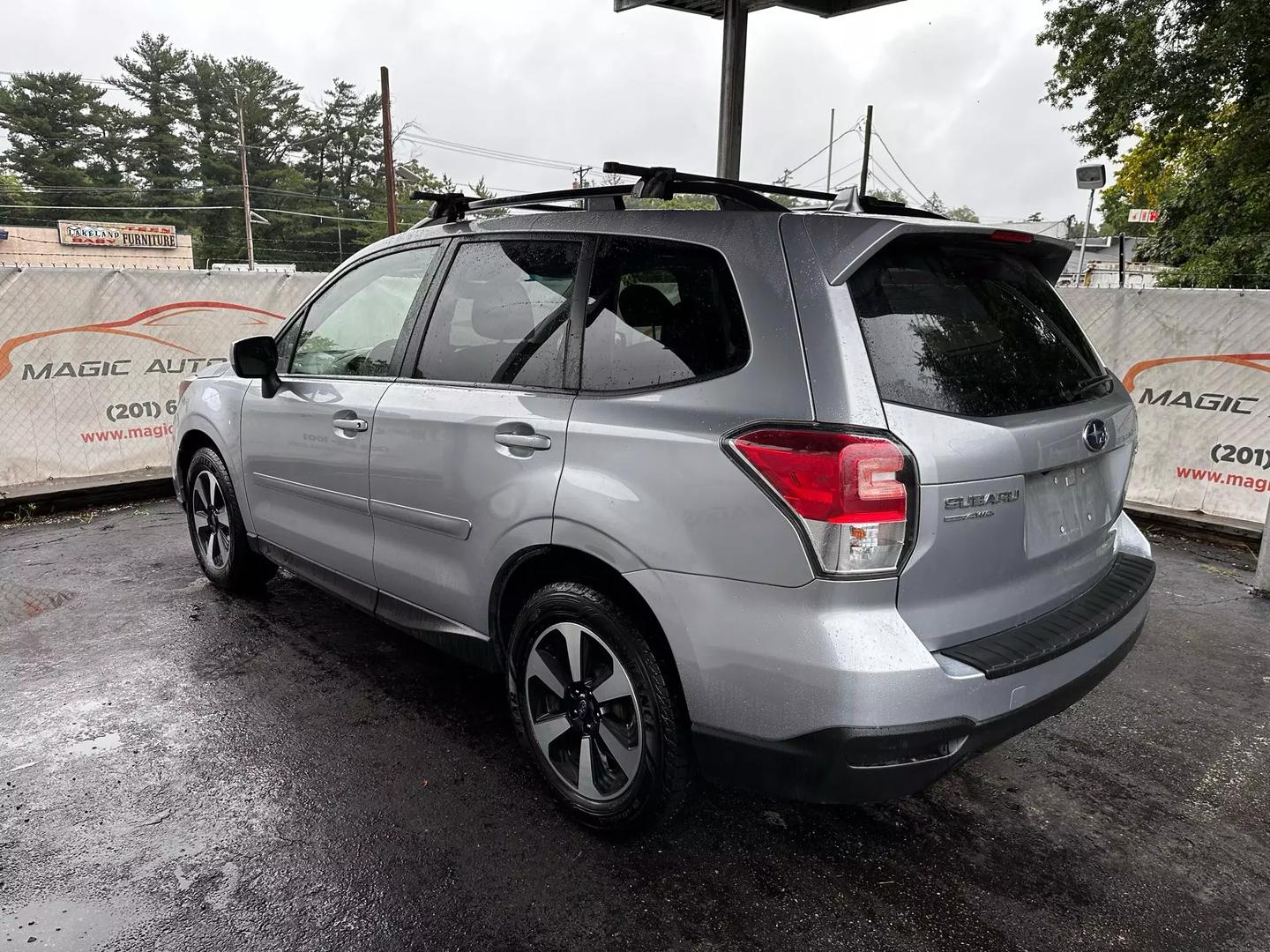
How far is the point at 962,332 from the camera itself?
229 centimetres

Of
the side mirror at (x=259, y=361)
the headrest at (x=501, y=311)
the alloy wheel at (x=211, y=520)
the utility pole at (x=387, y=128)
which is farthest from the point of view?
the utility pole at (x=387, y=128)

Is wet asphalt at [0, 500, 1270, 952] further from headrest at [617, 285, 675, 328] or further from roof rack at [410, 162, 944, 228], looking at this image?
roof rack at [410, 162, 944, 228]

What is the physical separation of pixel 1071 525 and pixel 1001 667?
0.59 m

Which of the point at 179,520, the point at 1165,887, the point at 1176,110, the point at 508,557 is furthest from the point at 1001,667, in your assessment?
the point at 1176,110

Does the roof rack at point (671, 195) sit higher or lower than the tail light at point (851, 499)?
higher

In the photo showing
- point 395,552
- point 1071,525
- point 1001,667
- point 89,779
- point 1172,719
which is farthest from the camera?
point 1172,719

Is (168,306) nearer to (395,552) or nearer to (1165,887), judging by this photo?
(395,552)

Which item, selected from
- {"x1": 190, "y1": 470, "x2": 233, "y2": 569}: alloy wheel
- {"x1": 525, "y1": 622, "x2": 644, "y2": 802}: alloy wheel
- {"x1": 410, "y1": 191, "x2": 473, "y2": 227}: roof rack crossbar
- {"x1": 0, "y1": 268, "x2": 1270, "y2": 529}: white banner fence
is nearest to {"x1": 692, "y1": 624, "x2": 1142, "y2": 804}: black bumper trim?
{"x1": 525, "y1": 622, "x2": 644, "y2": 802}: alloy wheel

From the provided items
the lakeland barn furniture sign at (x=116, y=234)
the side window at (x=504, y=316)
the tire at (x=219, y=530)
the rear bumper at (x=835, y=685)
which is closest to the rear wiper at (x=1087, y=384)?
the rear bumper at (x=835, y=685)

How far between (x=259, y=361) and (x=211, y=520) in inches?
51.6

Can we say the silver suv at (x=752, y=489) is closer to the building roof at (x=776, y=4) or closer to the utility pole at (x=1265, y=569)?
the utility pole at (x=1265, y=569)

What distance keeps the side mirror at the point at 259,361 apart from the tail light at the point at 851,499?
2794 millimetres

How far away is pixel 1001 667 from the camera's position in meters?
2.09

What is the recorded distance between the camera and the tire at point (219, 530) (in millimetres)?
4387
